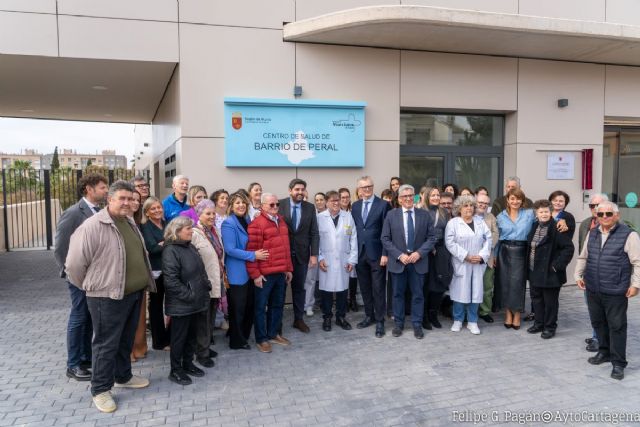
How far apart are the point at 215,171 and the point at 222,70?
56.9 inches

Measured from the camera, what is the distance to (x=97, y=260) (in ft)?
11.8

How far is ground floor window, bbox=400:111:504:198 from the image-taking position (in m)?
7.77

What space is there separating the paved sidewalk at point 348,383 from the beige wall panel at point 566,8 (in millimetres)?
5029

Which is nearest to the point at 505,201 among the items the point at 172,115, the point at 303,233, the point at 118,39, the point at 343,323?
the point at 343,323

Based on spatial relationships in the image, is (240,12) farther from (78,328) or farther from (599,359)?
(599,359)

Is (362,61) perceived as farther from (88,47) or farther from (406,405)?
(406,405)

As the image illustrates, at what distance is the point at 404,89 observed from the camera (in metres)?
7.21

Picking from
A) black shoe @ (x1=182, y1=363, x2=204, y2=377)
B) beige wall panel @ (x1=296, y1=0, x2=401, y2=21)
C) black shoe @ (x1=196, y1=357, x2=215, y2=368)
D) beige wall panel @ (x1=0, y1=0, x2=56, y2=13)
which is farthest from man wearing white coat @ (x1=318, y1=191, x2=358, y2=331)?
beige wall panel @ (x1=0, y1=0, x2=56, y2=13)

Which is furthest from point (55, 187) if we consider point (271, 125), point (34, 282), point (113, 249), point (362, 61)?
point (113, 249)

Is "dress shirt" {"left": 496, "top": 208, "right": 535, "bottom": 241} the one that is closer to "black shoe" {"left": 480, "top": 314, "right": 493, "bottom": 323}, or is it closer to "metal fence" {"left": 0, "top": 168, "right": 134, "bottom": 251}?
"black shoe" {"left": 480, "top": 314, "right": 493, "bottom": 323}

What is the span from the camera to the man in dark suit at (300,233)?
17.8 ft

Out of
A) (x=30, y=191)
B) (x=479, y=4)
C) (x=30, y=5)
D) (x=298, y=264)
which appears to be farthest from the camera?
(x=30, y=191)

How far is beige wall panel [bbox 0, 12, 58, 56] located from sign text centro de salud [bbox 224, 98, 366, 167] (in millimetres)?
2411

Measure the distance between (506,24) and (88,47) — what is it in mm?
5657
